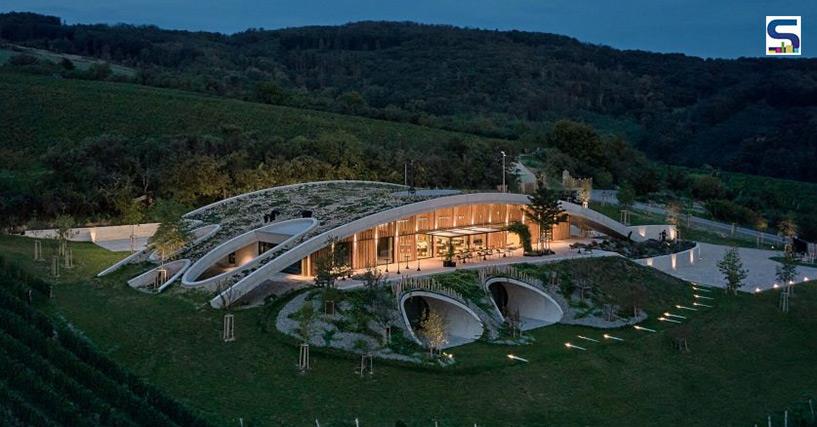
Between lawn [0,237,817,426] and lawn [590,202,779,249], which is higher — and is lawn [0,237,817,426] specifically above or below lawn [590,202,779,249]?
below

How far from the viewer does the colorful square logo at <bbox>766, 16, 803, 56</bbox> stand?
45219 mm

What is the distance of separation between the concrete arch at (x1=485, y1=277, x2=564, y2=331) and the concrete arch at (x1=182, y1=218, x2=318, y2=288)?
25.9 feet

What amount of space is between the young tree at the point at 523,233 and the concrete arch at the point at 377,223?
128cm

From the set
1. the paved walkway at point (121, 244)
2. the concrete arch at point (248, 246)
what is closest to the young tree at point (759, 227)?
the concrete arch at point (248, 246)

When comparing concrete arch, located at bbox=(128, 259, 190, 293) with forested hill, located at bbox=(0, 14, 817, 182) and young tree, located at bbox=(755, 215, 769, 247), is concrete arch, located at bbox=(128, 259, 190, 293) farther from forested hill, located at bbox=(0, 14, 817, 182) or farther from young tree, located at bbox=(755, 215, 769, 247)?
forested hill, located at bbox=(0, 14, 817, 182)

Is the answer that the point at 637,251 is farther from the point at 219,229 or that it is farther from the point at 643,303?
the point at 219,229

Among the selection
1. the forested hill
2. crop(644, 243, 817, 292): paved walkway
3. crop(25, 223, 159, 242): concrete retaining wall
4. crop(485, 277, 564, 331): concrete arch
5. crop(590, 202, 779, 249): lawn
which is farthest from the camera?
the forested hill

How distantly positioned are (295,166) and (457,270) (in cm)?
1960

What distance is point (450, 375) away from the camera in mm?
22266

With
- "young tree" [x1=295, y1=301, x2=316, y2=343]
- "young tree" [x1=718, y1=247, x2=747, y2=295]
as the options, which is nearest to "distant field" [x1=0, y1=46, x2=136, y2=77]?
"young tree" [x1=295, y1=301, x2=316, y2=343]

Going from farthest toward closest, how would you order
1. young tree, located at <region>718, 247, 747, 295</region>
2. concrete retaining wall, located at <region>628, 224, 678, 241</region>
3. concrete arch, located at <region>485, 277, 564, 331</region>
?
concrete retaining wall, located at <region>628, 224, 678, 241</region> → young tree, located at <region>718, 247, 747, 295</region> → concrete arch, located at <region>485, 277, 564, 331</region>

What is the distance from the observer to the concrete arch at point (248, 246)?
27.8 metres

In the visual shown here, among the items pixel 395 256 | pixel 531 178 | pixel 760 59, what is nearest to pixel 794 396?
pixel 395 256

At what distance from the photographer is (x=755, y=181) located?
79688mm
